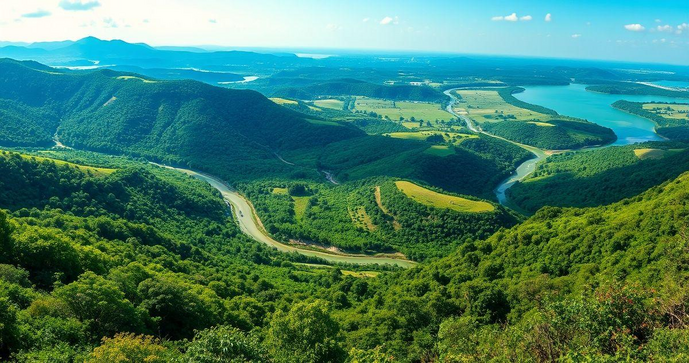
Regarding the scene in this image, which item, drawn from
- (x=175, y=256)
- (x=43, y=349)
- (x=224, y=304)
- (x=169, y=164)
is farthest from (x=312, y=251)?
(x=169, y=164)

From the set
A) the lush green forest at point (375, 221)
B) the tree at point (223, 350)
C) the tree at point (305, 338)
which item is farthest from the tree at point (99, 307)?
the lush green forest at point (375, 221)

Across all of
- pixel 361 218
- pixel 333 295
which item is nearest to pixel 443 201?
pixel 361 218

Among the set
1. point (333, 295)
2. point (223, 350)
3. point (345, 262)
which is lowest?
point (345, 262)

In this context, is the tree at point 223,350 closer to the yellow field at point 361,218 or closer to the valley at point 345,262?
the valley at point 345,262

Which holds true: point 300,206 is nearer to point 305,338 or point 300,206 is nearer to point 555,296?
point 555,296

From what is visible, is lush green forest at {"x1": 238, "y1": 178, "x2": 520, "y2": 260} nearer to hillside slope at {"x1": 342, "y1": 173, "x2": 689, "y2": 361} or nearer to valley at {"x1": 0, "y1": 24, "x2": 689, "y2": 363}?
valley at {"x1": 0, "y1": 24, "x2": 689, "y2": 363}

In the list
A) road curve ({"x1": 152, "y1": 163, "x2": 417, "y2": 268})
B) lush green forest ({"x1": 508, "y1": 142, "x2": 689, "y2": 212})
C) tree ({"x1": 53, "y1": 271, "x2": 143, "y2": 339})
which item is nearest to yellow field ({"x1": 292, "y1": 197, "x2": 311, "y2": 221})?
road curve ({"x1": 152, "y1": 163, "x2": 417, "y2": 268})

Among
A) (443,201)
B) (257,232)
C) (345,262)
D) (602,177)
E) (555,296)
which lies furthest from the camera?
(602,177)
